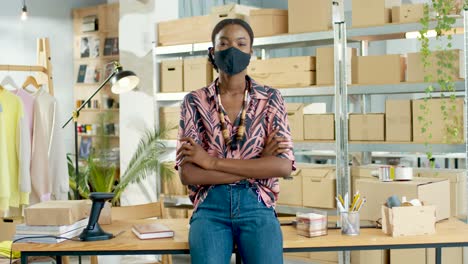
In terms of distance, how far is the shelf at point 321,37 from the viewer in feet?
17.3

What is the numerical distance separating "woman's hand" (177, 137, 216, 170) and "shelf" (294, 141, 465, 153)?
2527 millimetres

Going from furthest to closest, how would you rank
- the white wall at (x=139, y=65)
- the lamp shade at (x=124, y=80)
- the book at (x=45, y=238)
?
the white wall at (x=139, y=65) < the lamp shade at (x=124, y=80) < the book at (x=45, y=238)

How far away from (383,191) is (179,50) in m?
3.24

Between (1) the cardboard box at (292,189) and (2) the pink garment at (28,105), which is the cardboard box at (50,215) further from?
(1) the cardboard box at (292,189)

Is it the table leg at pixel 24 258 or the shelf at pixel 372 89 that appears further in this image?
the shelf at pixel 372 89

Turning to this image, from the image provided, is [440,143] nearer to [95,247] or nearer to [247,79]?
[247,79]

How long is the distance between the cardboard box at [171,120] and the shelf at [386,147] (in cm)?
133

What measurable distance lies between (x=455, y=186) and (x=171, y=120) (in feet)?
8.85

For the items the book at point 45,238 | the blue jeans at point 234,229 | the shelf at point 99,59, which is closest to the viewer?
the blue jeans at point 234,229

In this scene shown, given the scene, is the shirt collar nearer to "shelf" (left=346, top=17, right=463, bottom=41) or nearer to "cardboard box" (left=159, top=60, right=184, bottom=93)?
"shelf" (left=346, top=17, right=463, bottom=41)

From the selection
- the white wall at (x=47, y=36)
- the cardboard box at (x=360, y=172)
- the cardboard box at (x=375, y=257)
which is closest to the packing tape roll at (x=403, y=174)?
the cardboard box at (x=375, y=257)

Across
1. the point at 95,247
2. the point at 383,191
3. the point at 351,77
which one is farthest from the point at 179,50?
the point at 95,247

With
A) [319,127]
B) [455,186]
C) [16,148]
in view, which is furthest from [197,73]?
[455,186]

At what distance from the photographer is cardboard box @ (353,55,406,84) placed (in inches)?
210
